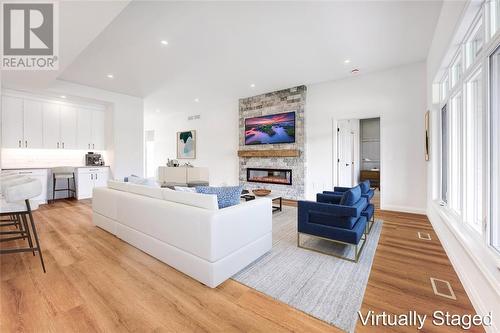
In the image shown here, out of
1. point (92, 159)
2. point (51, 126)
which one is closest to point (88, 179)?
point (92, 159)

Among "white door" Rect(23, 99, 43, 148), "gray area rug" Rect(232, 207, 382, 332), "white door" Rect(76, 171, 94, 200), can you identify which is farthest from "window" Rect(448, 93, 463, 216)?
"white door" Rect(23, 99, 43, 148)

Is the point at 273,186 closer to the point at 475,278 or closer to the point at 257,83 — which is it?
the point at 257,83

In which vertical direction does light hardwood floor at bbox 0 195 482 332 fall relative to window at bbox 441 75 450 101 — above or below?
below

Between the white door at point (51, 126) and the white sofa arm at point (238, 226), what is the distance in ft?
20.0

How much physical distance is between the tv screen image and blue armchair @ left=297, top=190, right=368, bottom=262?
3408mm

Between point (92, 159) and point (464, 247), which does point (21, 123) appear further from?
point (464, 247)

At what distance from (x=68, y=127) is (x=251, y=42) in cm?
558

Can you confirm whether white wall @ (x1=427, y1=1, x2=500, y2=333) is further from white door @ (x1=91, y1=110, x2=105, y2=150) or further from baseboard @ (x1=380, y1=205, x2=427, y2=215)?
white door @ (x1=91, y1=110, x2=105, y2=150)

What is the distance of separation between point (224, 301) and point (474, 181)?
2609 mm

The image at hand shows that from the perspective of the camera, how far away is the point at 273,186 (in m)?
6.07

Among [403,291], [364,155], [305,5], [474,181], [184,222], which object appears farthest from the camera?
[364,155]

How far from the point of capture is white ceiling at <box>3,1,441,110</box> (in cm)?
265

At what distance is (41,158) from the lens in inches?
219

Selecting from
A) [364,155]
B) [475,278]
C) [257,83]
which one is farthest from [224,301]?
[364,155]
